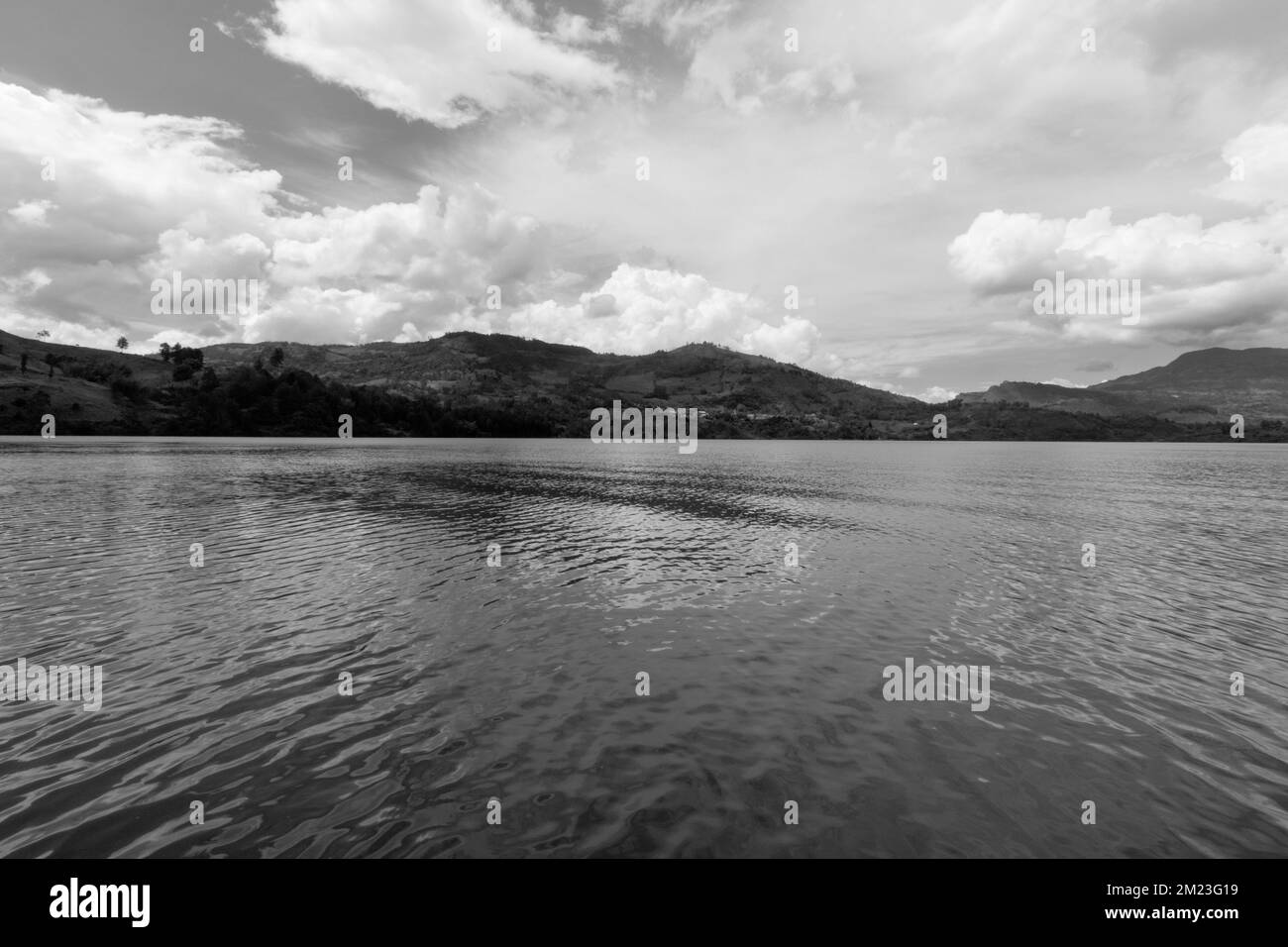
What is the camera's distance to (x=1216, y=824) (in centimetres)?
1349

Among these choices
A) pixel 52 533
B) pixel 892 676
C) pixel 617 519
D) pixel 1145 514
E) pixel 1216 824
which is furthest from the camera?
pixel 1145 514

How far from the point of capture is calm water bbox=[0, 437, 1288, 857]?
13.0 m

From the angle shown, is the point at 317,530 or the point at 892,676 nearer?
the point at 892,676

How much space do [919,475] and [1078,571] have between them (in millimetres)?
97655

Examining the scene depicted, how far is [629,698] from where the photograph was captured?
65.0ft

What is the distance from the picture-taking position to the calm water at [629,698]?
13039 mm

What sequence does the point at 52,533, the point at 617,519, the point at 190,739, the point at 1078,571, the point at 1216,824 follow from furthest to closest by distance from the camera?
the point at 617,519 → the point at 52,533 → the point at 1078,571 → the point at 190,739 → the point at 1216,824

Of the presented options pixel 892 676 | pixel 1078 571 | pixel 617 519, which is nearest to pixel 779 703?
pixel 892 676
